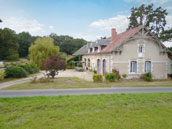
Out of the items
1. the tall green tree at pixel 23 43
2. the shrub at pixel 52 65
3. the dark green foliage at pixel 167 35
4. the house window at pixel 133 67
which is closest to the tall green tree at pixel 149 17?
the dark green foliage at pixel 167 35

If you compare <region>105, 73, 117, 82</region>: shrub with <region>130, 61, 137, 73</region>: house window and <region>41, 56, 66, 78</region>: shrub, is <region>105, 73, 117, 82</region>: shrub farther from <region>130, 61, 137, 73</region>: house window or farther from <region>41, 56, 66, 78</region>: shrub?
<region>41, 56, 66, 78</region>: shrub

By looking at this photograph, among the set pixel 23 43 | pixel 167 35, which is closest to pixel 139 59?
pixel 167 35

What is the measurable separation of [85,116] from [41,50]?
86.9 feet

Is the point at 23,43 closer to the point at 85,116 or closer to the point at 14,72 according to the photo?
the point at 14,72

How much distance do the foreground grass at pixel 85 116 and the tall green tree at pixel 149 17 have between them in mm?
26416

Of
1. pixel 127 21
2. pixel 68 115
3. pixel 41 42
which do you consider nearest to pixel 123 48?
pixel 68 115

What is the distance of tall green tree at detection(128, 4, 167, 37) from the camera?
85.6 feet

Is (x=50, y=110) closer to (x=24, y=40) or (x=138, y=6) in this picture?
(x=138, y=6)

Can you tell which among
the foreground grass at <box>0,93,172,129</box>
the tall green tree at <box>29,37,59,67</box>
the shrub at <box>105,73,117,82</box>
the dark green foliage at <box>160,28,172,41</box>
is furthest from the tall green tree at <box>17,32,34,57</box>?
the foreground grass at <box>0,93,172,129</box>

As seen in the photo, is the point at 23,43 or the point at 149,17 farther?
the point at 23,43

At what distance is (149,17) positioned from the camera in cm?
2714

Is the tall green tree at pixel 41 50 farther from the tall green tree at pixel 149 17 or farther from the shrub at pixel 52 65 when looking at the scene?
the tall green tree at pixel 149 17

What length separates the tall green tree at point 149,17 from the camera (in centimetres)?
2608

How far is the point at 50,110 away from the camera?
5320 millimetres
